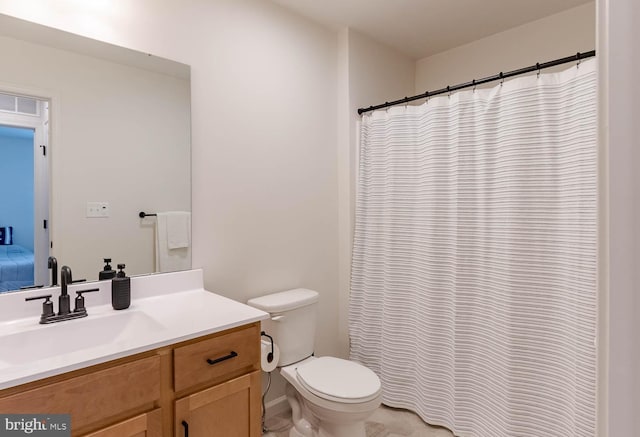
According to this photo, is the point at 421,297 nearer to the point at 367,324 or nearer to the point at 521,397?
the point at 367,324

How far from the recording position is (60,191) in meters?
1.45

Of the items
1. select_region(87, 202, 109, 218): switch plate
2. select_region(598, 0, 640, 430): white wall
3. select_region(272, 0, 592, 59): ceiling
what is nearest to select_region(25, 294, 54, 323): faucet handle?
select_region(87, 202, 109, 218): switch plate

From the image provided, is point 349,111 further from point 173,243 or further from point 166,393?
point 166,393

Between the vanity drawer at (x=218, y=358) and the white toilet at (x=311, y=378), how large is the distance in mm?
456

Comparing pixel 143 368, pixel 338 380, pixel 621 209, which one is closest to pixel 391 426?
pixel 338 380

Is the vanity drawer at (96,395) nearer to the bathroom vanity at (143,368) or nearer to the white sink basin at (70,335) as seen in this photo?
the bathroom vanity at (143,368)

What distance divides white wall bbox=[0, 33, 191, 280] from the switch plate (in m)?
0.02

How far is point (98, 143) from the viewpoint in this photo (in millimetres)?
1526

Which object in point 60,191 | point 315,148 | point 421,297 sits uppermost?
point 315,148

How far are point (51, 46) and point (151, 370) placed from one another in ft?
4.31

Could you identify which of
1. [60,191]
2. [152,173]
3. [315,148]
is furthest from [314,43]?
[60,191]

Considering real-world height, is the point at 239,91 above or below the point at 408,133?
above

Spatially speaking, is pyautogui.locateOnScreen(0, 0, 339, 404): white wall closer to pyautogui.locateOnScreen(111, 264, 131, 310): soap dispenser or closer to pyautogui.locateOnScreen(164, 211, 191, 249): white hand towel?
pyautogui.locateOnScreen(164, 211, 191, 249): white hand towel

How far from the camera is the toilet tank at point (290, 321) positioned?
6.24ft
